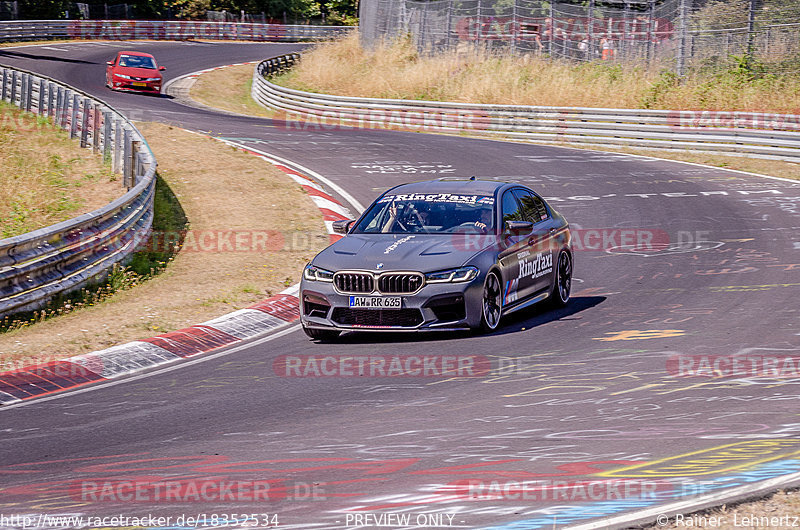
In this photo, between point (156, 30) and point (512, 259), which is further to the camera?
point (156, 30)

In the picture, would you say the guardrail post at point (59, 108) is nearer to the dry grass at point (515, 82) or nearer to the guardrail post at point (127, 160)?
the guardrail post at point (127, 160)

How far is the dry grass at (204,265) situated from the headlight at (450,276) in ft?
10.6

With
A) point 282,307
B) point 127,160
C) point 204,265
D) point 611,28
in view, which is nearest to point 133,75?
point 611,28

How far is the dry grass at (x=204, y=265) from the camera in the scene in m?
11.3

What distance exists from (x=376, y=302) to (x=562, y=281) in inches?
112

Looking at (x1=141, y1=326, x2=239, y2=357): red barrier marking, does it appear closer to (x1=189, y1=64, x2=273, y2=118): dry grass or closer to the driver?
the driver

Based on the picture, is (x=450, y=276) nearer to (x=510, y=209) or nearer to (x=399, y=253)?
(x=399, y=253)

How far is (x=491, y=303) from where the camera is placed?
407 inches

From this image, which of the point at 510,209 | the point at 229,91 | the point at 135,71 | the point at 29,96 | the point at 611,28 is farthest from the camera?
the point at 229,91

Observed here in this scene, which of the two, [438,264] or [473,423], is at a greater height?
[438,264]

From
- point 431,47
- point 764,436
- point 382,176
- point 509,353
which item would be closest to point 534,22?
point 431,47

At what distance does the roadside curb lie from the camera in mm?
9289

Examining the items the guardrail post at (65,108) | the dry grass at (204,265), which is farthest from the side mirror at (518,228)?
the guardrail post at (65,108)

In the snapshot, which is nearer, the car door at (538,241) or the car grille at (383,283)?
the car grille at (383,283)
